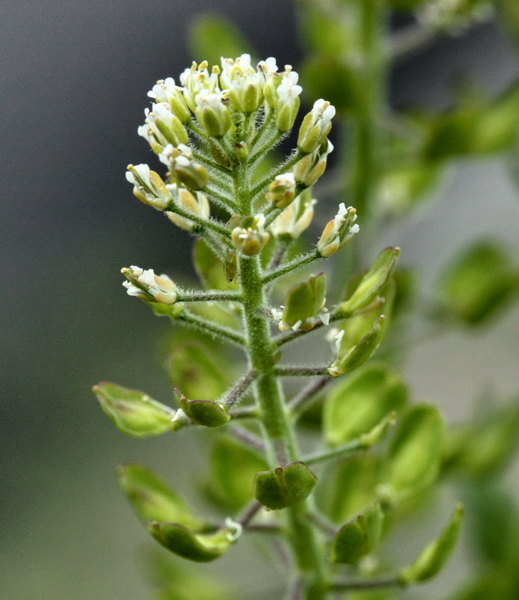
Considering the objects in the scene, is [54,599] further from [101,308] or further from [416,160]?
[416,160]

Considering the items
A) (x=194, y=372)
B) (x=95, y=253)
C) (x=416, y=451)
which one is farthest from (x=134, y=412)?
(x=95, y=253)

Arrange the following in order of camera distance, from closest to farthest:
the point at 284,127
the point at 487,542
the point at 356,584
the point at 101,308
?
the point at 284,127 < the point at 356,584 < the point at 487,542 < the point at 101,308

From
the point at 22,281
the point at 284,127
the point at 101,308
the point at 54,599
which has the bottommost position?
the point at 54,599

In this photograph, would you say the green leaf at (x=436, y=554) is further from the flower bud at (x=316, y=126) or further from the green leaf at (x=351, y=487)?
the flower bud at (x=316, y=126)

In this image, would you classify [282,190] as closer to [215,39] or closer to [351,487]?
[351,487]

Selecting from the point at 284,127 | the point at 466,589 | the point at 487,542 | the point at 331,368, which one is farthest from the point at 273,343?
the point at 487,542

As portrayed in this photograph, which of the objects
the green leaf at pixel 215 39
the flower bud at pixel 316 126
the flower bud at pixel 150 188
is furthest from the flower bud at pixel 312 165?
the green leaf at pixel 215 39
